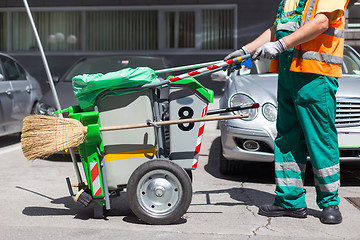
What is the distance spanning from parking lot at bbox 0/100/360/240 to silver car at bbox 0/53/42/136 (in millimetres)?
1946

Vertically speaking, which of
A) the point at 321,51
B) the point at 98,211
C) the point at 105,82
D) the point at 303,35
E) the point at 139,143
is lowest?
the point at 98,211

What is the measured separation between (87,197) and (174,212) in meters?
0.65

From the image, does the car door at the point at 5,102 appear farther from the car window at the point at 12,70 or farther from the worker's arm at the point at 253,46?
the worker's arm at the point at 253,46

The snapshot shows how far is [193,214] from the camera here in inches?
184

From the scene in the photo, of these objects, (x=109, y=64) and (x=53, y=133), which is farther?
(x=109, y=64)

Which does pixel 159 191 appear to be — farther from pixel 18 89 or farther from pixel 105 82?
pixel 18 89

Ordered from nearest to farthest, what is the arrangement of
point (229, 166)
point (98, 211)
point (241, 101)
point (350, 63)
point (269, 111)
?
point (98, 211), point (269, 111), point (241, 101), point (229, 166), point (350, 63)

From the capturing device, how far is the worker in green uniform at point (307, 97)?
4.29 metres

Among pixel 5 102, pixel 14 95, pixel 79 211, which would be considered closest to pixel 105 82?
pixel 79 211

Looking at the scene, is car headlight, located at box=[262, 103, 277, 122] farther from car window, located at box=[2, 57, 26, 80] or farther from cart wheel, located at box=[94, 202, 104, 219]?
car window, located at box=[2, 57, 26, 80]

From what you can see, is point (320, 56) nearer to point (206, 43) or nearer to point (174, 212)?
point (174, 212)

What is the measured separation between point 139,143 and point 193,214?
→ 749 mm

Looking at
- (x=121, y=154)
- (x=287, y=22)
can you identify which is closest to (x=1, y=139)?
(x=121, y=154)

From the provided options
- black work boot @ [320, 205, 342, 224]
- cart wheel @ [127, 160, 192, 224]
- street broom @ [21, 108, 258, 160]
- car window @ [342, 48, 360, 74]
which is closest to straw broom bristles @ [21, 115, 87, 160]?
street broom @ [21, 108, 258, 160]
